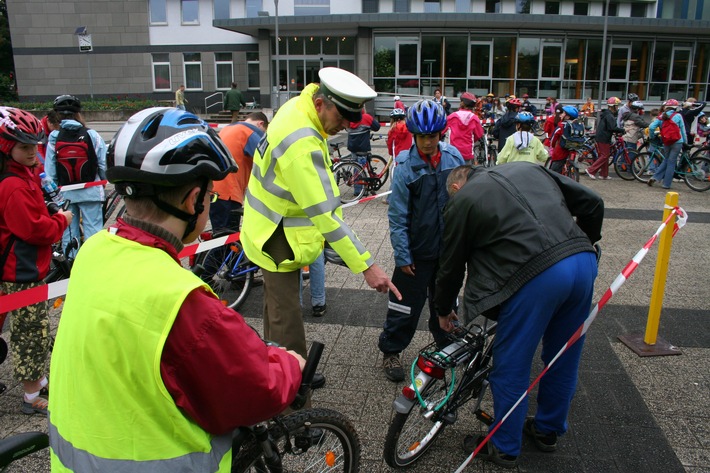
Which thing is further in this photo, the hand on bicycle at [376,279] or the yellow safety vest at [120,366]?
the hand on bicycle at [376,279]

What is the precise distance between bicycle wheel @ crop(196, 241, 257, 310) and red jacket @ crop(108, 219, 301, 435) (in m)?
4.04

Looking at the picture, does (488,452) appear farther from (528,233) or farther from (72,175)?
(72,175)

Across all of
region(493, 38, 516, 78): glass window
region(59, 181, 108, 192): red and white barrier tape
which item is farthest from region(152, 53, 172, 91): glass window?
region(59, 181, 108, 192): red and white barrier tape

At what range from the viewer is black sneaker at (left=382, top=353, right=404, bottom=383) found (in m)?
3.96

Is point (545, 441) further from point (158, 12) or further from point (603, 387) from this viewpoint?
point (158, 12)

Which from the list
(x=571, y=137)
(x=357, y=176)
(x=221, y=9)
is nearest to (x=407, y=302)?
(x=357, y=176)

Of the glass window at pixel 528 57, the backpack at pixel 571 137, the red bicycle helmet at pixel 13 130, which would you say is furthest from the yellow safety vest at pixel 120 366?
the glass window at pixel 528 57

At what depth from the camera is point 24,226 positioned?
341 centimetres

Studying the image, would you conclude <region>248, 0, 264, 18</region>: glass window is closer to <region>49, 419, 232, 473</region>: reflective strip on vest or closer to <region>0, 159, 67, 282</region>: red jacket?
<region>0, 159, 67, 282</region>: red jacket

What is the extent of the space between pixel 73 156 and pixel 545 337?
5.44m

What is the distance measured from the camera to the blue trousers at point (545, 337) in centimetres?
265

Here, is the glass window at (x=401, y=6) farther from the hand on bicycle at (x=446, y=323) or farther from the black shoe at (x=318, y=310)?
the hand on bicycle at (x=446, y=323)

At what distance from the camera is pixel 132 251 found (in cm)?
139

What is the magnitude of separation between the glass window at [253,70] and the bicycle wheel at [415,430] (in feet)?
106
